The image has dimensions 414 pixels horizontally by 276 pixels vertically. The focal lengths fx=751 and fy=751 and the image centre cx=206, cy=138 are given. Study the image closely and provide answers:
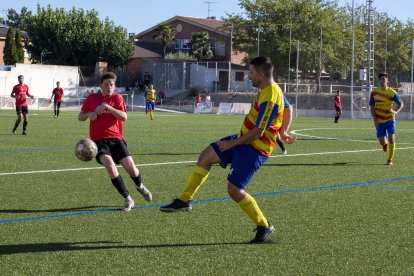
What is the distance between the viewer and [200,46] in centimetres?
9000

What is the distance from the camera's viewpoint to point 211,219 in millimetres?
8570

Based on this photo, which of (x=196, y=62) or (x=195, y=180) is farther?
(x=196, y=62)

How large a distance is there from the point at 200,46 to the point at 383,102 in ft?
245

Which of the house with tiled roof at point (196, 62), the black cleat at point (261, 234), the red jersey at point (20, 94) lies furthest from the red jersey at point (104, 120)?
the house with tiled roof at point (196, 62)

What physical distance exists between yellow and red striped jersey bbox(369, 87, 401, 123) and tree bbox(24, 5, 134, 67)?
213ft

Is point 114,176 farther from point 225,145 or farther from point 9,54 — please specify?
point 9,54

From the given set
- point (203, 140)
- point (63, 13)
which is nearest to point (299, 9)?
point (63, 13)

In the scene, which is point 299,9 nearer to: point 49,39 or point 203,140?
point 49,39

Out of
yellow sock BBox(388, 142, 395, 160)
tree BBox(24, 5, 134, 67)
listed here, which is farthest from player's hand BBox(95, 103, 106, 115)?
tree BBox(24, 5, 134, 67)

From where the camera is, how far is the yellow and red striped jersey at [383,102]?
1616cm

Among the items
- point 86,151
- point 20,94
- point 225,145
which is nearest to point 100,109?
point 86,151

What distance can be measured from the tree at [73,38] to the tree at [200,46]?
36.4ft

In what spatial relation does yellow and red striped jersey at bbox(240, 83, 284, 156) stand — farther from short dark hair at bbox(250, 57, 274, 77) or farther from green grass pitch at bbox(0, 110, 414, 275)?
green grass pitch at bbox(0, 110, 414, 275)

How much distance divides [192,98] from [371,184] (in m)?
59.5
